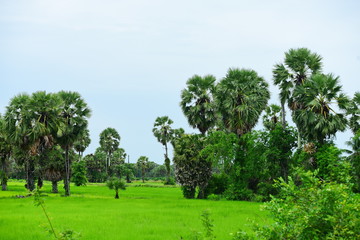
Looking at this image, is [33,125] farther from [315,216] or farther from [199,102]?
[315,216]

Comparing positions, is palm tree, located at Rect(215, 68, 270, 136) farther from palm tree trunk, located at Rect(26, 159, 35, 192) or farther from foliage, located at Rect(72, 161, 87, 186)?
foliage, located at Rect(72, 161, 87, 186)

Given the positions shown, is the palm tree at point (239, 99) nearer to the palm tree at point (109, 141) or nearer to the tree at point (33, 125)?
the tree at point (33, 125)

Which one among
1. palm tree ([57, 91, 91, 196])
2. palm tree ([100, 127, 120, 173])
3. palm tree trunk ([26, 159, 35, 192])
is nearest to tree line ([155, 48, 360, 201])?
palm tree ([57, 91, 91, 196])

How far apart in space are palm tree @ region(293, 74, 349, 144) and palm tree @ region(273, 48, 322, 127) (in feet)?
11.7

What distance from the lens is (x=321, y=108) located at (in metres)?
30.5

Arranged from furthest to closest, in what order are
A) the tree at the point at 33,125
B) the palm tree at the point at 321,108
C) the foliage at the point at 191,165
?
the tree at the point at 33,125
the foliage at the point at 191,165
the palm tree at the point at 321,108

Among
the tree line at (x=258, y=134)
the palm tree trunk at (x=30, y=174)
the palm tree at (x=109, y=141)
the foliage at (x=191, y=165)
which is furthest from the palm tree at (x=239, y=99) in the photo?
the palm tree at (x=109, y=141)

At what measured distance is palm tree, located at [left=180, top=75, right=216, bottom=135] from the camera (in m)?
43.8

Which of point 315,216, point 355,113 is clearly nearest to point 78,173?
point 355,113

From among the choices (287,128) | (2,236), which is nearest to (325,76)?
(287,128)

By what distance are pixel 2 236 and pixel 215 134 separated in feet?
83.2

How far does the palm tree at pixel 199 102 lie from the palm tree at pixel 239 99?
3848 millimetres

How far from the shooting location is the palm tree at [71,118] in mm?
44719

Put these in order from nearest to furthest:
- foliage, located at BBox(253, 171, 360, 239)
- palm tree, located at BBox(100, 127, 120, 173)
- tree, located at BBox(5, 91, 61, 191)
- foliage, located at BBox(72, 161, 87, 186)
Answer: foliage, located at BBox(253, 171, 360, 239) < tree, located at BBox(5, 91, 61, 191) < foliage, located at BBox(72, 161, 87, 186) < palm tree, located at BBox(100, 127, 120, 173)
